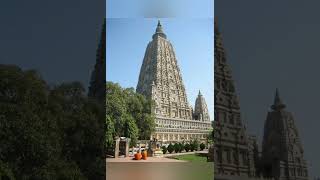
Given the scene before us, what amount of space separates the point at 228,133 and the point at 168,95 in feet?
53.4

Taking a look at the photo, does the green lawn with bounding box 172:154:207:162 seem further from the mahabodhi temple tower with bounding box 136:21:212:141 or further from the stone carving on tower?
the stone carving on tower

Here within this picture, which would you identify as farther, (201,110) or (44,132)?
(201,110)

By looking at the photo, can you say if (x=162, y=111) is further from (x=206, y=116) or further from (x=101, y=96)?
(x=101, y=96)

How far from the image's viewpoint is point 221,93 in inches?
578

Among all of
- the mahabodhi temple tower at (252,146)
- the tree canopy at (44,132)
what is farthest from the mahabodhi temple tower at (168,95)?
the tree canopy at (44,132)

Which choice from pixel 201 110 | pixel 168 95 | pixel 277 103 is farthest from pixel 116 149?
pixel 201 110

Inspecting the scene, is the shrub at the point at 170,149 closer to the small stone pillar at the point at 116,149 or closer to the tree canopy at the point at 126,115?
the tree canopy at the point at 126,115

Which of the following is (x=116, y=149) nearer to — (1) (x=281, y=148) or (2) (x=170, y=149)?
(2) (x=170, y=149)


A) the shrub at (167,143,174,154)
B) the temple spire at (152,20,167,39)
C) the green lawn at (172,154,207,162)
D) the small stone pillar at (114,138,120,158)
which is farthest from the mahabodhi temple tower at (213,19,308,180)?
the temple spire at (152,20,167,39)

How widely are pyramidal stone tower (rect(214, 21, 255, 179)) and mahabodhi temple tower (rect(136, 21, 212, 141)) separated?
11.3 meters

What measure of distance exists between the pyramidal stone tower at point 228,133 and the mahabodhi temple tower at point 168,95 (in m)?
11.3

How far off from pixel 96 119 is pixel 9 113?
2563 mm

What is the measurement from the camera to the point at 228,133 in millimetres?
14039

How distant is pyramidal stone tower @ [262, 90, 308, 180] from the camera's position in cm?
1315
